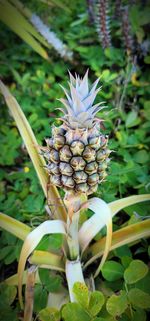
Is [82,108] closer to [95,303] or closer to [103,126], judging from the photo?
[103,126]

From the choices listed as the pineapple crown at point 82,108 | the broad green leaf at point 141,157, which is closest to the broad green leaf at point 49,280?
the pineapple crown at point 82,108

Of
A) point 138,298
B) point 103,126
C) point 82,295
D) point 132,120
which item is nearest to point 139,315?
point 138,298

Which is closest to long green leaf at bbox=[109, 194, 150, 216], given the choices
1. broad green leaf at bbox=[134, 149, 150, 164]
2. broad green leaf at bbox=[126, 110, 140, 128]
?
broad green leaf at bbox=[134, 149, 150, 164]

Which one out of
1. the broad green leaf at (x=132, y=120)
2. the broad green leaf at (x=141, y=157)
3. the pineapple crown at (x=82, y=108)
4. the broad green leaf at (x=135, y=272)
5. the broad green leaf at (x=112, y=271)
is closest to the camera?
the pineapple crown at (x=82, y=108)

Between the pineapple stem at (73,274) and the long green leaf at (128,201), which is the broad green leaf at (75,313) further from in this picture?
the long green leaf at (128,201)

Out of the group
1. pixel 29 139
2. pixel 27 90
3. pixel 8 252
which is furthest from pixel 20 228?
pixel 27 90

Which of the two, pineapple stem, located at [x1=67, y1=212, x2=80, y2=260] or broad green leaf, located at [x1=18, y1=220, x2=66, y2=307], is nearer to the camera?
broad green leaf, located at [x1=18, y1=220, x2=66, y2=307]

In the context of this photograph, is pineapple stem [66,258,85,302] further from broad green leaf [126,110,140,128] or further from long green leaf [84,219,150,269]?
broad green leaf [126,110,140,128]

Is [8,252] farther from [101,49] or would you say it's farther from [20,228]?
[101,49]
